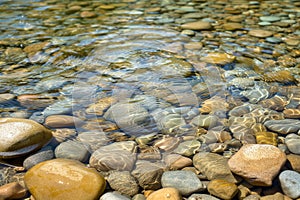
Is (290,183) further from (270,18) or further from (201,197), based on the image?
(270,18)

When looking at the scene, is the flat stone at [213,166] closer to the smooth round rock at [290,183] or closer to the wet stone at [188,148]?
the wet stone at [188,148]

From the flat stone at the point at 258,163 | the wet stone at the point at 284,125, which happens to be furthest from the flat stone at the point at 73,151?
the wet stone at the point at 284,125

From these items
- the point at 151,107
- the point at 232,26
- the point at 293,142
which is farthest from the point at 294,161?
the point at 232,26

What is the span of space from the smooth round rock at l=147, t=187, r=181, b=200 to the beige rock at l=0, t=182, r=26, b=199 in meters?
0.82

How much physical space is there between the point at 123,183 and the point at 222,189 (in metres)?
0.65

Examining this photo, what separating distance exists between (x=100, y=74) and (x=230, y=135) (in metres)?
1.82

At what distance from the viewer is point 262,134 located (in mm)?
2611

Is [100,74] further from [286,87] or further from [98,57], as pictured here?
[286,87]

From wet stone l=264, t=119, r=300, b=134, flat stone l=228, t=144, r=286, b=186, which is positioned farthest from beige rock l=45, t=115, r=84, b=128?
wet stone l=264, t=119, r=300, b=134

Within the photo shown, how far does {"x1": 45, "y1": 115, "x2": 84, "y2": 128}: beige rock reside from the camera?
276cm

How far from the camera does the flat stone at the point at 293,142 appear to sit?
2.39m

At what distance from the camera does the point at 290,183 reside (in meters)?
2.04

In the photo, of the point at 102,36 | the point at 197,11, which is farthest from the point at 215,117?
the point at 197,11

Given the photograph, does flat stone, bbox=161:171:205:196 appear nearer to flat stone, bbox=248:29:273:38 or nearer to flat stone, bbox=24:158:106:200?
flat stone, bbox=24:158:106:200
